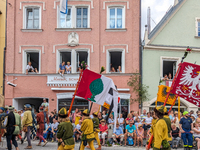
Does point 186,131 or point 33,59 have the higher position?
point 33,59

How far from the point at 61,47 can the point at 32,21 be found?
2.99 metres

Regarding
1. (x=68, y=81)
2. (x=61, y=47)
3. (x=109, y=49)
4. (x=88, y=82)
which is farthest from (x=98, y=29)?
(x=88, y=82)

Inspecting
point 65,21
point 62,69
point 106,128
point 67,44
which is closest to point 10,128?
point 106,128

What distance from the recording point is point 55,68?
20.2 m

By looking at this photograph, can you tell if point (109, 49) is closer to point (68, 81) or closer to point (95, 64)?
point (95, 64)

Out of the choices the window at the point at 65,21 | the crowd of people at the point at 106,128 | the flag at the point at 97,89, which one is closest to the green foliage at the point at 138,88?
the crowd of people at the point at 106,128

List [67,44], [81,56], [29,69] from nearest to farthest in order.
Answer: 1. [67,44]
2. [29,69]
3. [81,56]

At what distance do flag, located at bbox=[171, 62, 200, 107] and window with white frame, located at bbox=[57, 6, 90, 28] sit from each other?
36.9 feet

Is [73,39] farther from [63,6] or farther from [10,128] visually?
[10,128]

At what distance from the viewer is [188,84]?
10.6 meters

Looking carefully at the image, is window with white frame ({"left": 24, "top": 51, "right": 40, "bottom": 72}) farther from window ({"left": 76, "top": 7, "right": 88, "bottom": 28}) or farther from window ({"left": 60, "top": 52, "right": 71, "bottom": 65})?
window ({"left": 76, "top": 7, "right": 88, "bottom": 28})

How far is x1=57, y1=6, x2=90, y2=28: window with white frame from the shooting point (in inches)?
811

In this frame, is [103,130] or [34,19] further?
[34,19]

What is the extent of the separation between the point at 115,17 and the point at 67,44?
3.92 meters
